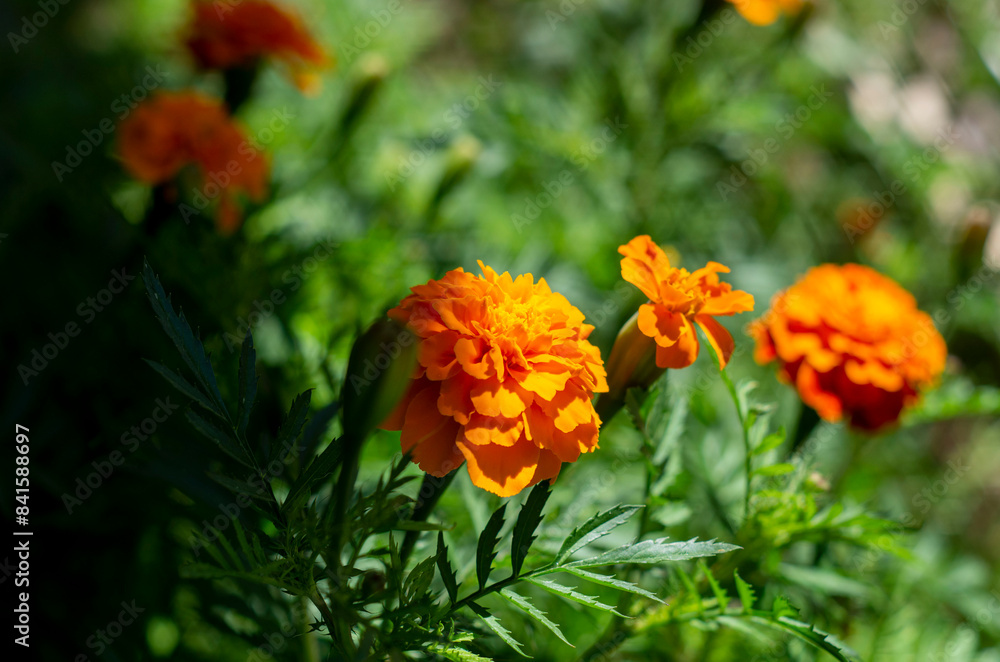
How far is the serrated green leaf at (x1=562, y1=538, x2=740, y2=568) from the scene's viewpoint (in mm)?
621

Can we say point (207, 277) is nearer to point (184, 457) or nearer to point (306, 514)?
point (184, 457)

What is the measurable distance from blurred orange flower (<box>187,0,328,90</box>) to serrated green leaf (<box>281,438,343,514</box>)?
0.94 m

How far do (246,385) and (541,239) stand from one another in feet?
4.03

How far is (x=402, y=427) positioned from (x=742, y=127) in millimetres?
1299

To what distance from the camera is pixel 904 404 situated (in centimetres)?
106

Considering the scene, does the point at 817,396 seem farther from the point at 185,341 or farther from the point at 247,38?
the point at 247,38

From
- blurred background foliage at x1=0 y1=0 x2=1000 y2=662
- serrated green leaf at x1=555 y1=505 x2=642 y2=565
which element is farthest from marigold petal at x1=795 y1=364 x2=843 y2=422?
serrated green leaf at x1=555 y1=505 x2=642 y2=565

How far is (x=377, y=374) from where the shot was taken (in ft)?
1.82

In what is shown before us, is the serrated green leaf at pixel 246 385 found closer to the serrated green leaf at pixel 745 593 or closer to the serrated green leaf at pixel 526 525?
the serrated green leaf at pixel 526 525

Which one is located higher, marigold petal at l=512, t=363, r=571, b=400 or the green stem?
marigold petal at l=512, t=363, r=571, b=400

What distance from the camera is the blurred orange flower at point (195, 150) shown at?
3.72ft

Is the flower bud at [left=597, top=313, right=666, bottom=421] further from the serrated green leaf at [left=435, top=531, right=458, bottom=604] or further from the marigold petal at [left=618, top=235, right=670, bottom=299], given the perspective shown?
the serrated green leaf at [left=435, top=531, right=458, bottom=604]

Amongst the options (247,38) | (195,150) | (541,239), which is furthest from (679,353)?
(541,239)

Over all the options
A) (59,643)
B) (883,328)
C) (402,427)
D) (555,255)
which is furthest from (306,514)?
(555,255)
